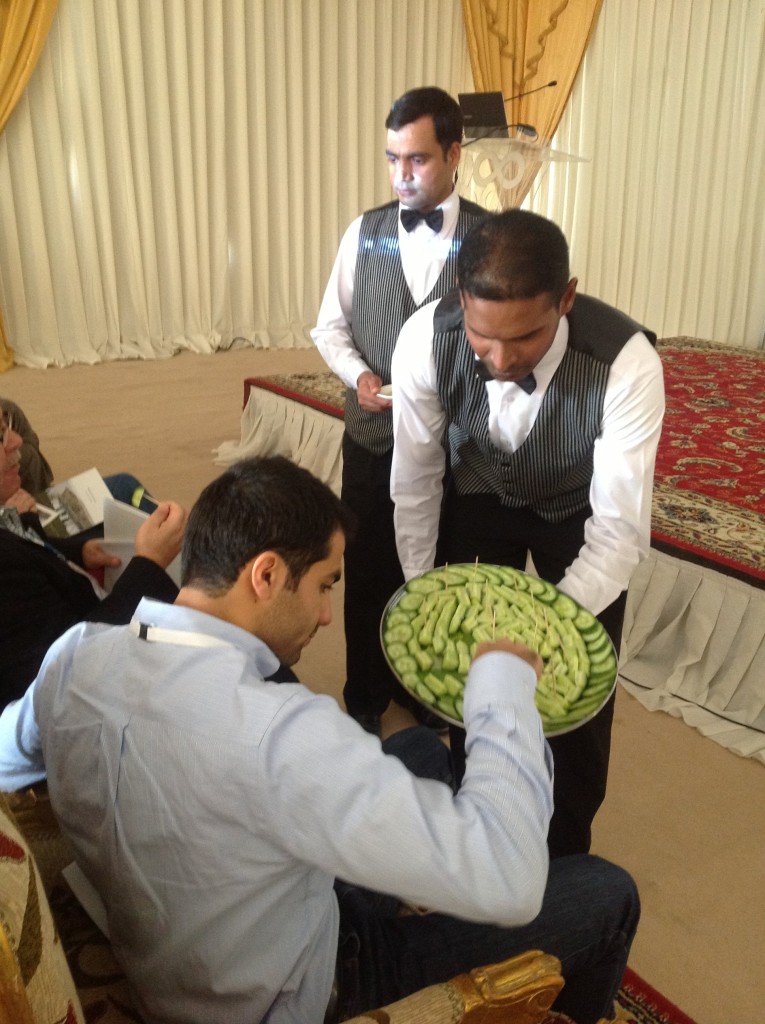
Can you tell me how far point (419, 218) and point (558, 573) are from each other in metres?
0.91

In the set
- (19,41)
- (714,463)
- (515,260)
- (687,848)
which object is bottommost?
(687,848)

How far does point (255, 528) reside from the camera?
0.95 meters

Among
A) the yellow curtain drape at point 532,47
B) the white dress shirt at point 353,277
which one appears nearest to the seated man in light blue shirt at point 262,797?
the white dress shirt at point 353,277

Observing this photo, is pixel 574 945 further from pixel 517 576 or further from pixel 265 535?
pixel 265 535

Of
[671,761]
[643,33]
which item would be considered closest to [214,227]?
[643,33]

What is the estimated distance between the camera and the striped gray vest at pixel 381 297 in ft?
6.57

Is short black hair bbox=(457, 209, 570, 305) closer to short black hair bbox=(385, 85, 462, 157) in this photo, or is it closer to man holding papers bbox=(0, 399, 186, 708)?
man holding papers bbox=(0, 399, 186, 708)

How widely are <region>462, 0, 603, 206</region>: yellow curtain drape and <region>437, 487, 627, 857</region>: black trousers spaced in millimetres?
5385

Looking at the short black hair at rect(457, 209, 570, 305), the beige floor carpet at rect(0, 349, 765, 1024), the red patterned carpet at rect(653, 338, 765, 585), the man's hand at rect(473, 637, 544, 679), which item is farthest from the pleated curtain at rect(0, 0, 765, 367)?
the man's hand at rect(473, 637, 544, 679)

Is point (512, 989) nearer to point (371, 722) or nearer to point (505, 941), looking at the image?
point (505, 941)

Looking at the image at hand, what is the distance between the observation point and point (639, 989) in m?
1.46

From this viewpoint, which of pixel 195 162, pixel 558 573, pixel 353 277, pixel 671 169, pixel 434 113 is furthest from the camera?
pixel 671 169

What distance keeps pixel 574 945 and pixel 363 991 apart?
0.26 metres

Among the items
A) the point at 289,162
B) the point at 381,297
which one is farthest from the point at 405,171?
the point at 289,162
